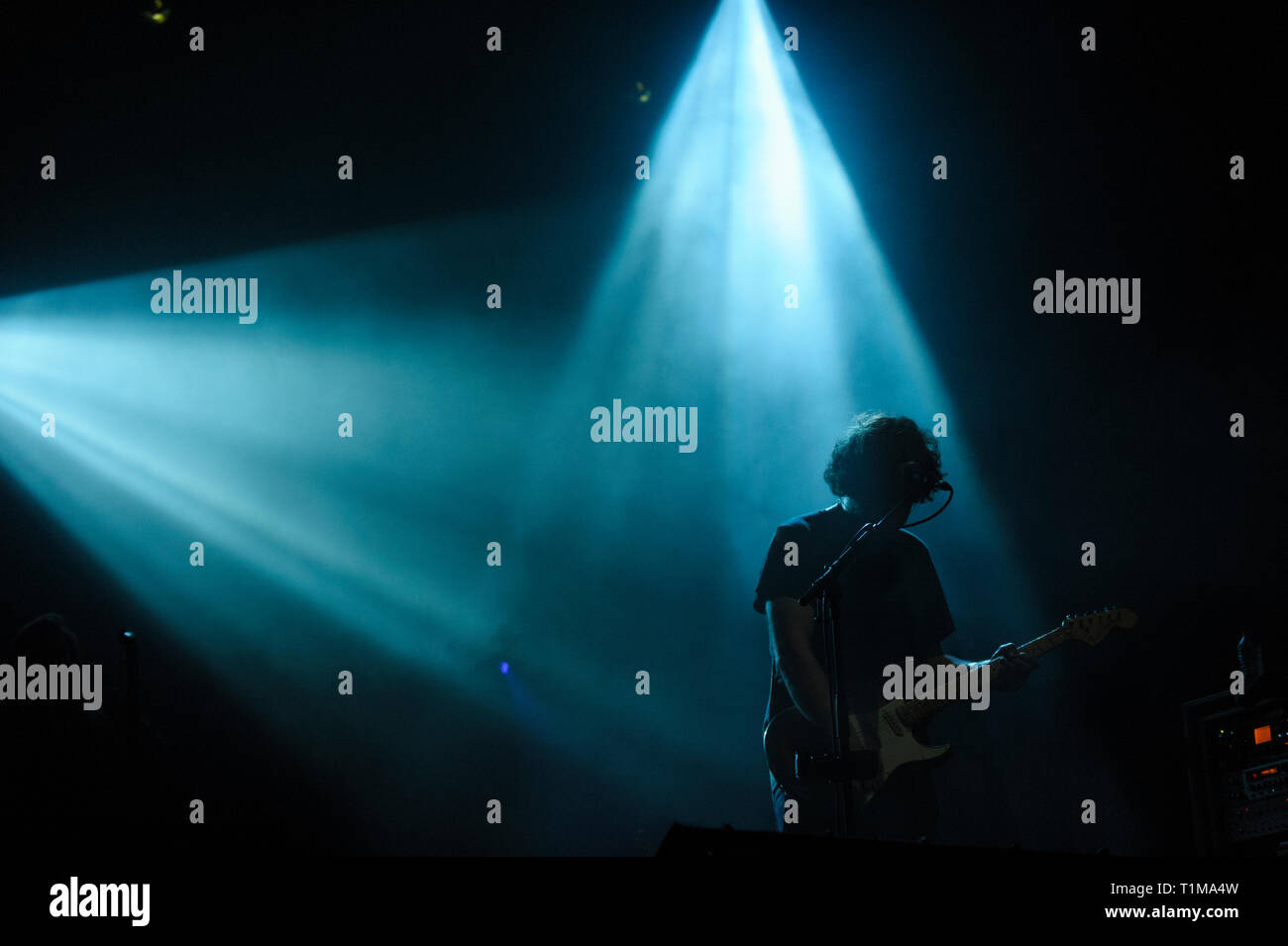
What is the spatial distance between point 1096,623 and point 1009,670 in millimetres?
396

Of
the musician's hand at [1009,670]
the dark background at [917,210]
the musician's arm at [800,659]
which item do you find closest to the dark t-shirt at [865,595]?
the musician's arm at [800,659]

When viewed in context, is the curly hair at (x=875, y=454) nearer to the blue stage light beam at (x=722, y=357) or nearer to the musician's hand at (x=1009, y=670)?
the musician's hand at (x=1009, y=670)

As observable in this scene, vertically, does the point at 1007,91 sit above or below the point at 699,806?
above

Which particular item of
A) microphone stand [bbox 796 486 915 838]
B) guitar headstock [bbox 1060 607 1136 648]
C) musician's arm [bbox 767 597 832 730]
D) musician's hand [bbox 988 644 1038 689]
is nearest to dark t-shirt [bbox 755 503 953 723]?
musician's arm [bbox 767 597 832 730]

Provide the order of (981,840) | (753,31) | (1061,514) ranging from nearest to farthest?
(981,840), (1061,514), (753,31)

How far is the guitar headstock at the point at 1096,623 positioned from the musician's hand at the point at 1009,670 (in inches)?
9.3

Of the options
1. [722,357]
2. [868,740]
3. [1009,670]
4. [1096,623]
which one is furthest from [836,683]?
[722,357]

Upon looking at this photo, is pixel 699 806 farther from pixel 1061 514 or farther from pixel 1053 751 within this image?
pixel 1061 514

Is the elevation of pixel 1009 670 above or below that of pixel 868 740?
above

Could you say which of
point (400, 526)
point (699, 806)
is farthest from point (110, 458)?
point (699, 806)

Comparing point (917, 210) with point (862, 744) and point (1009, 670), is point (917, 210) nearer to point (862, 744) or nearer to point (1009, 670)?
point (1009, 670)

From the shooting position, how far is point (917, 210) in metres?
4.85

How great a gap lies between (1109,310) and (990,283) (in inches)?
20.1

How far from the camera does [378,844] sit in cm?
471
